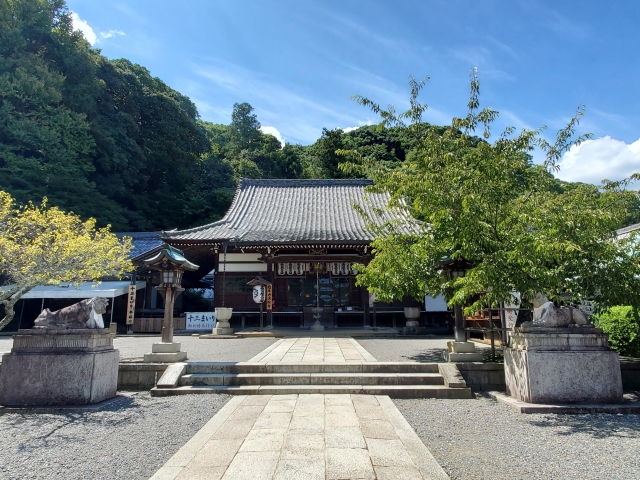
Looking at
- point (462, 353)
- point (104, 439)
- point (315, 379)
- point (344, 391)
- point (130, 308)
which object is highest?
point (130, 308)

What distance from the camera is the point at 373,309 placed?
46.9 ft

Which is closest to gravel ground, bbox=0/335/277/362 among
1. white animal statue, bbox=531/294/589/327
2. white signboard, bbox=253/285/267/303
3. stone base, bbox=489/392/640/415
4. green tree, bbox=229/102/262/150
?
white signboard, bbox=253/285/267/303

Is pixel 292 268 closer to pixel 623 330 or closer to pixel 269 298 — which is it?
pixel 269 298

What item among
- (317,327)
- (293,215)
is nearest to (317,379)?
(317,327)

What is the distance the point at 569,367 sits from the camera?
5.24 meters

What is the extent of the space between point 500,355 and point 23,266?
10.3m

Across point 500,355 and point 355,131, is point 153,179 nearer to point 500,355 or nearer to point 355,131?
point 355,131

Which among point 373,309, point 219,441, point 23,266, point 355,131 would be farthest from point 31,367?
point 355,131

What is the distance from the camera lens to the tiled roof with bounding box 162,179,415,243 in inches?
560

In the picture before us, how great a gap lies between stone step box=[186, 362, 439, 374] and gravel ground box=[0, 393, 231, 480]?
0.87m

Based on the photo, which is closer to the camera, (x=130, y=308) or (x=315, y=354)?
(x=315, y=354)

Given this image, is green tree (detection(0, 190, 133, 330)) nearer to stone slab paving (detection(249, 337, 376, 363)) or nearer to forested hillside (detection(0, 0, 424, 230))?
stone slab paving (detection(249, 337, 376, 363))

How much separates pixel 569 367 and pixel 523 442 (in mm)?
1915

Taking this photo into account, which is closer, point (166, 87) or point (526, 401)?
point (526, 401)
